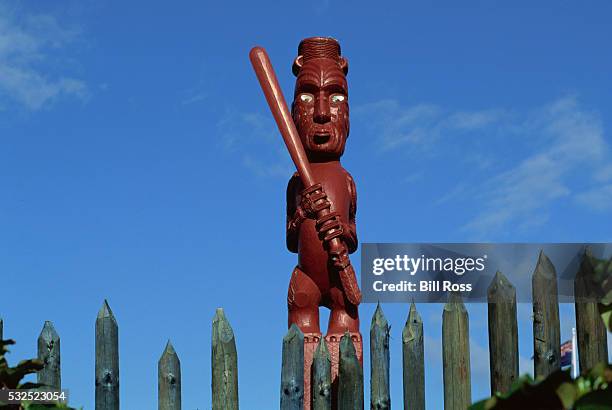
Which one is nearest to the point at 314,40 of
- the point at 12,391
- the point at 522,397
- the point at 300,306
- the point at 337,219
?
the point at 337,219

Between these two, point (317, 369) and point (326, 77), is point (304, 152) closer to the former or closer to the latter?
point (326, 77)

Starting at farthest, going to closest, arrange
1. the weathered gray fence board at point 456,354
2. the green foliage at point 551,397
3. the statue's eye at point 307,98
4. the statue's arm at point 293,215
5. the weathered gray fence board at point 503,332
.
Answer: the statue's eye at point 307,98, the statue's arm at point 293,215, the weathered gray fence board at point 456,354, the weathered gray fence board at point 503,332, the green foliage at point 551,397

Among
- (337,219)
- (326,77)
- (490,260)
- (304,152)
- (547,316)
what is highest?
(326,77)

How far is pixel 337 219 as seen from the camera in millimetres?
6051

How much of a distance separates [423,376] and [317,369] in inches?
24.4

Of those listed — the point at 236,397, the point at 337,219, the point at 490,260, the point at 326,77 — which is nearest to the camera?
the point at 236,397

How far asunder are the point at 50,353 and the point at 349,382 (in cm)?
179

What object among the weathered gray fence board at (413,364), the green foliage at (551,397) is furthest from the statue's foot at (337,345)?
the green foliage at (551,397)

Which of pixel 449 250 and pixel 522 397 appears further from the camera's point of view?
pixel 449 250

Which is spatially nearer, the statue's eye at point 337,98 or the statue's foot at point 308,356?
the statue's foot at point 308,356

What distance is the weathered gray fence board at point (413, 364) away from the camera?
4.85 meters

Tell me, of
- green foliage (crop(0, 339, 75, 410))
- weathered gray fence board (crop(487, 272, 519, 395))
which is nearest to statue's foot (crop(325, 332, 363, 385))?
weathered gray fence board (crop(487, 272, 519, 395))

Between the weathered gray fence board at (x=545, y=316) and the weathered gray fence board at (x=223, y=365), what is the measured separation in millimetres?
1664

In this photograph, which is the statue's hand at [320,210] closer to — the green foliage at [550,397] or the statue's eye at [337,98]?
the statue's eye at [337,98]
